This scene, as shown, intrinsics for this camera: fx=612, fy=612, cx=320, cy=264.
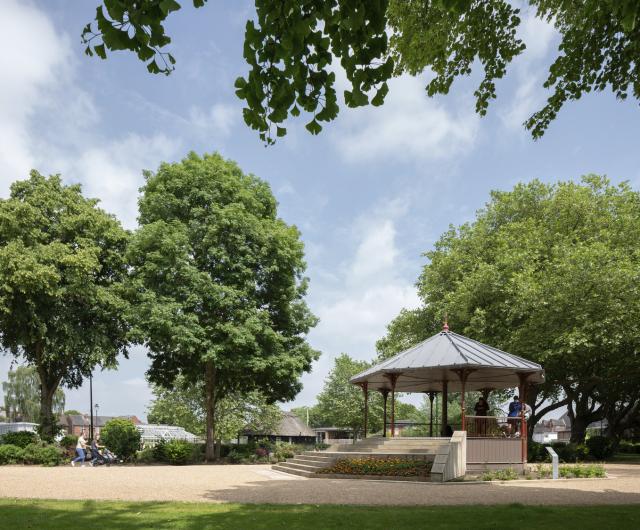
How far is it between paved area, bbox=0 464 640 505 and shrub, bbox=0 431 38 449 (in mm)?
10670

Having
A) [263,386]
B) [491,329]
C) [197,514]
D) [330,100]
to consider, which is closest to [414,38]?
[330,100]

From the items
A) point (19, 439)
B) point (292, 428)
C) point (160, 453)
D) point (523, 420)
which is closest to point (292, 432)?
point (292, 428)

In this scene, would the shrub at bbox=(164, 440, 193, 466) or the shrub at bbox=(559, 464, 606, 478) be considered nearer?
the shrub at bbox=(559, 464, 606, 478)

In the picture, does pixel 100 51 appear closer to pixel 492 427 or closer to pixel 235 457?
pixel 492 427

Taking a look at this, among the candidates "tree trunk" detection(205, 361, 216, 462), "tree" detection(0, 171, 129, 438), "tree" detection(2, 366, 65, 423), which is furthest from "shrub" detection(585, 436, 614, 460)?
"tree" detection(2, 366, 65, 423)

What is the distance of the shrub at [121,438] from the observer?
2898 centimetres

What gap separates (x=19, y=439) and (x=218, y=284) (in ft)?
37.5

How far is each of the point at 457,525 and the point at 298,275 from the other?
24623 millimetres

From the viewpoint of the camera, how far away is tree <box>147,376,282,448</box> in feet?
180

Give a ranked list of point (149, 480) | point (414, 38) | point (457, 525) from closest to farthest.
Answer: point (457, 525) → point (414, 38) → point (149, 480)

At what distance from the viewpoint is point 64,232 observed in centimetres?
3122

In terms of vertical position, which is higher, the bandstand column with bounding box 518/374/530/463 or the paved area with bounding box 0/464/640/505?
the bandstand column with bounding box 518/374/530/463

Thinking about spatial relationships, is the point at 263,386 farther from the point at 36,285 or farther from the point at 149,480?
the point at 149,480

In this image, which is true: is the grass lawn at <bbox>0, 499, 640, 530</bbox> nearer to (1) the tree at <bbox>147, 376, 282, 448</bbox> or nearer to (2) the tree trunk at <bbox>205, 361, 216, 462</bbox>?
(2) the tree trunk at <bbox>205, 361, 216, 462</bbox>
